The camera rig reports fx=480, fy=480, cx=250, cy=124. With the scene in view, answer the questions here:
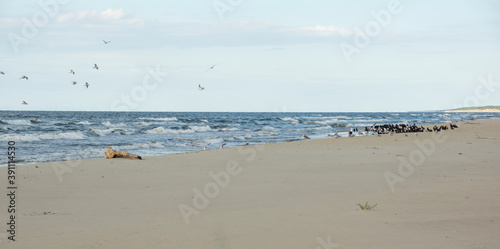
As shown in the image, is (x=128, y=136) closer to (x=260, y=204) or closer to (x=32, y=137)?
(x=32, y=137)

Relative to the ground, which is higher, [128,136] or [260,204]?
[128,136]

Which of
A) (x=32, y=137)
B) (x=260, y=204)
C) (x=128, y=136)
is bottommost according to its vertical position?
(x=260, y=204)

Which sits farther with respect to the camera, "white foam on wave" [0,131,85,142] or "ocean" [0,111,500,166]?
"white foam on wave" [0,131,85,142]

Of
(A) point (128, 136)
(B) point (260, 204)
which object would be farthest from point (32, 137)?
(B) point (260, 204)

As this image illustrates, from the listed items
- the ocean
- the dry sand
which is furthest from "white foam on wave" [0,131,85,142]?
the dry sand

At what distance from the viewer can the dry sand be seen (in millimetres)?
5863

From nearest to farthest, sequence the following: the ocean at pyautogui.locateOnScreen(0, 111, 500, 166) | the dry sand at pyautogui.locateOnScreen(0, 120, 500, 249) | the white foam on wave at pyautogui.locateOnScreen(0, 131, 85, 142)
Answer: the dry sand at pyautogui.locateOnScreen(0, 120, 500, 249) < the ocean at pyautogui.locateOnScreen(0, 111, 500, 166) < the white foam on wave at pyautogui.locateOnScreen(0, 131, 85, 142)

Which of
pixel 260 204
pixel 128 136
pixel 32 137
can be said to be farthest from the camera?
pixel 128 136

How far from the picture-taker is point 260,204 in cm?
794

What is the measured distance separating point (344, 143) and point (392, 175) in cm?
976

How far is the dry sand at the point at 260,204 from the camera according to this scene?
586 centimetres

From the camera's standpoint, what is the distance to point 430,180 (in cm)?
1033

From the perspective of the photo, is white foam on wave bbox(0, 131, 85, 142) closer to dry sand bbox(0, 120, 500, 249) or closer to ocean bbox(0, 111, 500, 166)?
ocean bbox(0, 111, 500, 166)

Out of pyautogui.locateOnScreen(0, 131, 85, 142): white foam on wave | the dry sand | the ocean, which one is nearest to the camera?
the dry sand
